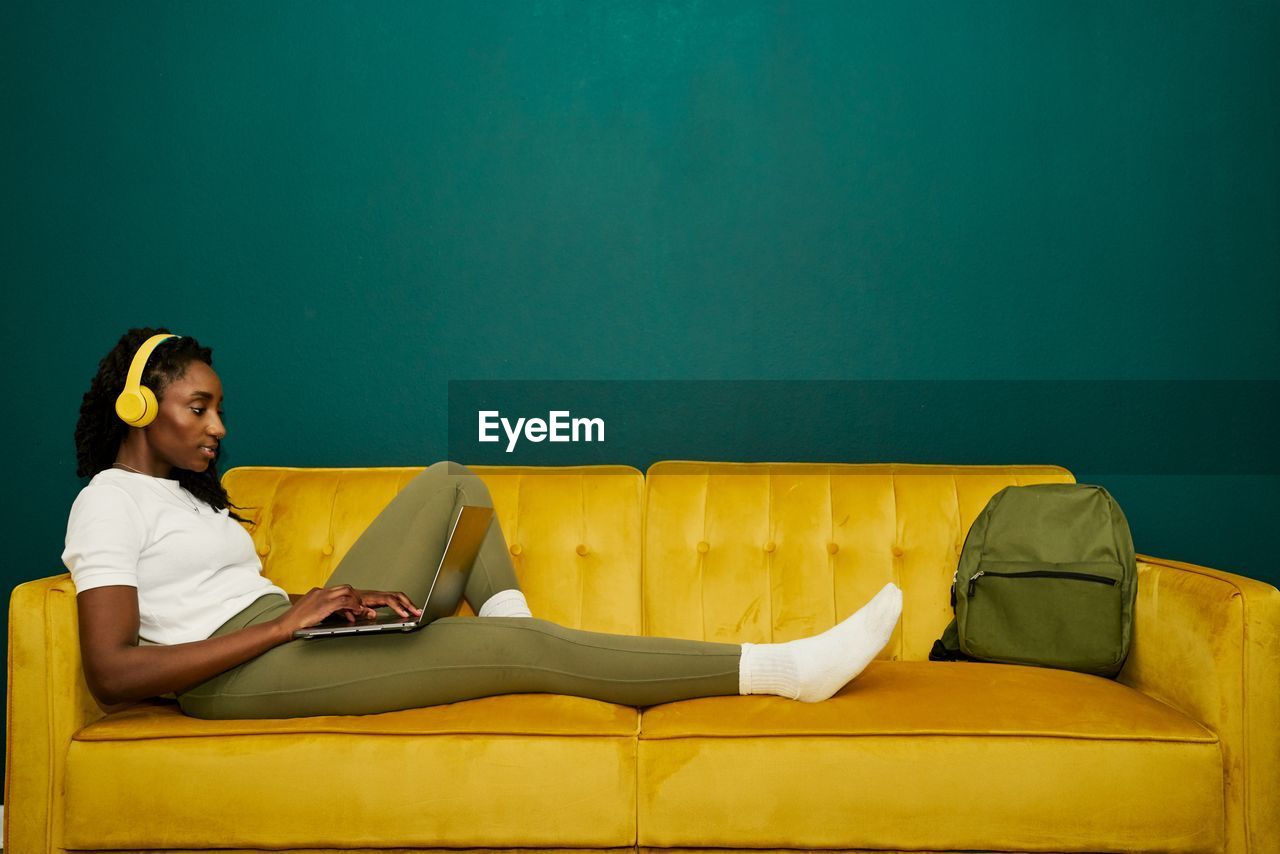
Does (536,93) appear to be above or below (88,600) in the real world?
above

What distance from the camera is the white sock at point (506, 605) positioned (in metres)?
1.89

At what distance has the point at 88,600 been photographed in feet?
5.06

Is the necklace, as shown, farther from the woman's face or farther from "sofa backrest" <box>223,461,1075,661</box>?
"sofa backrest" <box>223,461,1075,661</box>

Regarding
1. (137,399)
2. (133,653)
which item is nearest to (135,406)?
(137,399)

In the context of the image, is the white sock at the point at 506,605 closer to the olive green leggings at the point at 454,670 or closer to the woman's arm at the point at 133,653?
the olive green leggings at the point at 454,670

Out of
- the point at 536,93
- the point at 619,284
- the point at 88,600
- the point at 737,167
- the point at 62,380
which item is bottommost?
the point at 88,600

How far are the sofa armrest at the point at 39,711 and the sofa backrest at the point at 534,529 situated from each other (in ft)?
1.80

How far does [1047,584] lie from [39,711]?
1.85 meters

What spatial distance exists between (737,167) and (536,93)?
22.5 inches

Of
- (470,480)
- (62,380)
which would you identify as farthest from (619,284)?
(62,380)

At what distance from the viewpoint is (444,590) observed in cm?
172

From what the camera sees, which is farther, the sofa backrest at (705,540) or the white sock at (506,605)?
the sofa backrest at (705,540)

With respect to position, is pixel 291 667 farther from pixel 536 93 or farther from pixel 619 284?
pixel 536 93

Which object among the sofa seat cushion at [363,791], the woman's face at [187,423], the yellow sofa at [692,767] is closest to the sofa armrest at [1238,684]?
the yellow sofa at [692,767]
